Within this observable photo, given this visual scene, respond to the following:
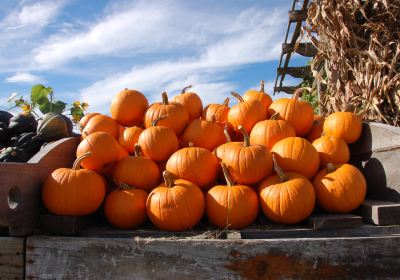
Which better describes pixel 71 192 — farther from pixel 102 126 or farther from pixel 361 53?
pixel 361 53

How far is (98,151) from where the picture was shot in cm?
246

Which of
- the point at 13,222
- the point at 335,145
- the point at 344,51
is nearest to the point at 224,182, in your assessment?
the point at 335,145

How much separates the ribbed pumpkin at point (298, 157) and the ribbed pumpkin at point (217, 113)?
2.38ft

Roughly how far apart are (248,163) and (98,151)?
928 mm

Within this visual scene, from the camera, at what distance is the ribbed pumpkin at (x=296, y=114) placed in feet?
9.45

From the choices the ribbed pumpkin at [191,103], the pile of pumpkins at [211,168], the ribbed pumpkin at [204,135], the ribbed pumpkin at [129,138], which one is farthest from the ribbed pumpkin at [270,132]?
the ribbed pumpkin at [129,138]

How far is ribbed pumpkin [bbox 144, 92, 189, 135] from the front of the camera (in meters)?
2.94

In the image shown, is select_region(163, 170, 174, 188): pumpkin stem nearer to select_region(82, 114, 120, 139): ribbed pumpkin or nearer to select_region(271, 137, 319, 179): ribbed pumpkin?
select_region(271, 137, 319, 179): ribbed pumpkin

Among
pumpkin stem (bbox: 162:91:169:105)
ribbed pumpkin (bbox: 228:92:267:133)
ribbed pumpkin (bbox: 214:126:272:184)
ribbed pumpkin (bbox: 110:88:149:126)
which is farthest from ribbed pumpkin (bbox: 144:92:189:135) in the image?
ribbed pumpkin (bbox: 214:126:272:184)

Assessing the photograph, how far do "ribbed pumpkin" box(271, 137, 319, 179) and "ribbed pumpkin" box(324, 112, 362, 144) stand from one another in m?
0.36

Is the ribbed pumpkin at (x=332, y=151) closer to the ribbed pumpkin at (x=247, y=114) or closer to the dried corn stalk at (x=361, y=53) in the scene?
the ribbed pumpkin at (x=247, y=114)

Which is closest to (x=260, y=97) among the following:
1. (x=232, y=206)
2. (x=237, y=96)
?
(x=237, y=96)

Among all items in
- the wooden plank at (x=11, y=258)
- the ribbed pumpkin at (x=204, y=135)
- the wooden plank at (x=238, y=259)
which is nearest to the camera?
the wooden plank at (x=238, y=259)

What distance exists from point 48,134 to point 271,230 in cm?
188
